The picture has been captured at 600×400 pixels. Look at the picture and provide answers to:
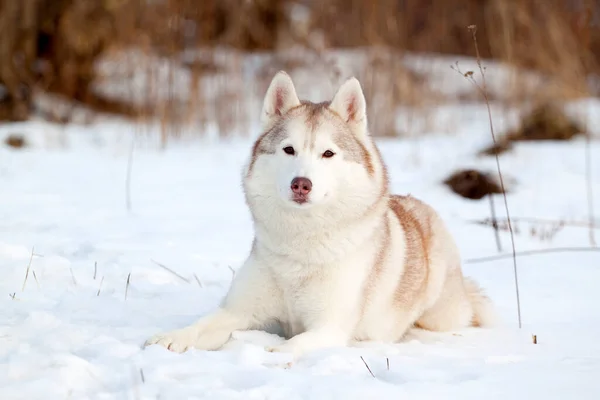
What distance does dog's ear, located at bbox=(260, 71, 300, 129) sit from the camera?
11.6 feet

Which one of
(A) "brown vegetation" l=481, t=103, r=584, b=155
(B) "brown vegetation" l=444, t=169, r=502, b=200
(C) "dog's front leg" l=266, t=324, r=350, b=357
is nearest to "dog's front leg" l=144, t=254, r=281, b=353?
(C) "dog's front leg" l=266, t=324, r=350, b=357

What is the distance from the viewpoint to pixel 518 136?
9242 millimetres

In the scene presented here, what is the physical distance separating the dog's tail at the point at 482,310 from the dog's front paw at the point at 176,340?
1.55 metres

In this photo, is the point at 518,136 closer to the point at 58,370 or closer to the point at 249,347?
the point at 249,347

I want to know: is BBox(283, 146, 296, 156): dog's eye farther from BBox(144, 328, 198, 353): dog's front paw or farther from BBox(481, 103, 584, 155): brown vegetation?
BBox(481, 103, 584, 155): brown vegetation

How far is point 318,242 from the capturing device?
10.7 ft

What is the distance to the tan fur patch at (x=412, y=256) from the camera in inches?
140

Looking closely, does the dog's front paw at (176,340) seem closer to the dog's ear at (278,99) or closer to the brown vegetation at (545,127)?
the dog's ear at (278,99)

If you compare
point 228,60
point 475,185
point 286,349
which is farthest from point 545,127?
point 286,349

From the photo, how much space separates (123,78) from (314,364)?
8960mm

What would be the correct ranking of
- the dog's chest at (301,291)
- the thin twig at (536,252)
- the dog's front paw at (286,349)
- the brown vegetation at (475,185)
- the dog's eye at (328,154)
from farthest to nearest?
the brown vegetation at (475,185) → the thin twig at (536,252) → the dog's eye at (328,154) → the dog's chest at (301,291) → the dog's front paw at (286,349)

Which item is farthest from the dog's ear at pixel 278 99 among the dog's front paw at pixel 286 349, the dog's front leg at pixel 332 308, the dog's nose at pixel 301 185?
the dog's front paw at pixel 286 349

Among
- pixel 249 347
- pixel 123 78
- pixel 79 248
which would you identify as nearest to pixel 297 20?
pixel 123 78

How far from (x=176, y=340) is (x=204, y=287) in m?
1.24
